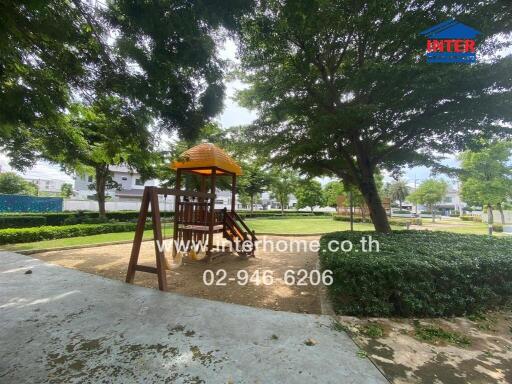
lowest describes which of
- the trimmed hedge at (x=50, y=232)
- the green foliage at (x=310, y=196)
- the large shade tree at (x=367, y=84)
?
the trimmed hedge at (x=50, y=232)

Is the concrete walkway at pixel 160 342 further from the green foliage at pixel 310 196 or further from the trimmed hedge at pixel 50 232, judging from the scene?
the green foliage at pixel 310 196

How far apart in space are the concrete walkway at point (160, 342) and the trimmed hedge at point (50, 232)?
663 cm

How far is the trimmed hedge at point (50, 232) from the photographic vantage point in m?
8.99

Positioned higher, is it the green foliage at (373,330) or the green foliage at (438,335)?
the green foliage at (373,330)

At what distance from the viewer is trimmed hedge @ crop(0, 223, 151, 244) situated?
29.5ft

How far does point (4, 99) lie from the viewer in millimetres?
3578

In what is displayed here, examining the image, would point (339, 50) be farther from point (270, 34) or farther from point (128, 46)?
point (128, 46)

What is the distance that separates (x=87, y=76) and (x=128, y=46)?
3.60ft

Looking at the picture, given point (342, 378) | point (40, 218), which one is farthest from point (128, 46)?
point (40, 218)

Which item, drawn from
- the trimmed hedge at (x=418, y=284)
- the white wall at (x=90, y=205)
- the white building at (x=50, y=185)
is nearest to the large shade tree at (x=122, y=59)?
the trimmed hedge at (x=418, y=284)

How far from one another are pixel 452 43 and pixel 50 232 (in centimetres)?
1477

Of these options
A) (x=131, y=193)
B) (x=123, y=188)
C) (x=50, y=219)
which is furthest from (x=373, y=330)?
(x=123, y=188)

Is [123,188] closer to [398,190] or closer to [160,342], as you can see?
[160,342]

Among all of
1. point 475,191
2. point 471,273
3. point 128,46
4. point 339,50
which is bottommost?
point 471,273
